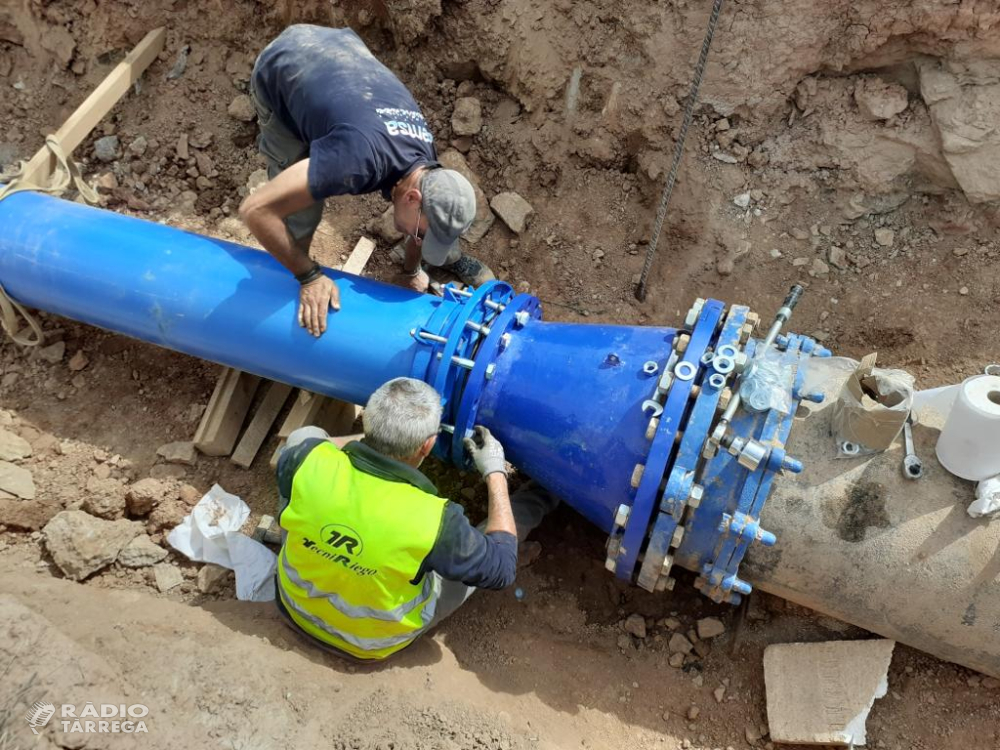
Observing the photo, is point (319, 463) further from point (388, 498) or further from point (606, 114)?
point (606, 114)

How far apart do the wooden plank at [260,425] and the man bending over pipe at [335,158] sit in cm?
83

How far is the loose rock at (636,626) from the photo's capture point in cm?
327

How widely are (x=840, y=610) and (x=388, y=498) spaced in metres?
1.64

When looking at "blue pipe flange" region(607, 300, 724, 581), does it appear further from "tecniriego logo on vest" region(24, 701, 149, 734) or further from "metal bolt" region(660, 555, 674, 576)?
"tecniriego logo on vest" region(24, 701, 149, 734)

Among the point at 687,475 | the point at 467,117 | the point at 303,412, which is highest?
the point at 467,117

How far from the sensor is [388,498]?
2.56m

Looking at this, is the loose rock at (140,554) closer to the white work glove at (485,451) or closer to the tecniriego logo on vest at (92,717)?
the tecniriego logo on vest at (92,717)

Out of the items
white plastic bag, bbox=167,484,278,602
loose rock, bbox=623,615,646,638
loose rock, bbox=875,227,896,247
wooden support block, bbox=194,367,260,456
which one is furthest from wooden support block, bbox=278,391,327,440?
loose rock, bbox=875,227,896,247

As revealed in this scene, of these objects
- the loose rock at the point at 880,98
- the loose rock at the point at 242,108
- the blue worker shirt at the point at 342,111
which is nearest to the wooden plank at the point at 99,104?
the loose rock at the point at 242,108

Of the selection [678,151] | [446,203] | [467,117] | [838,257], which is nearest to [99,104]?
[467,117]

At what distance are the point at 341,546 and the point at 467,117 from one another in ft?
9.08

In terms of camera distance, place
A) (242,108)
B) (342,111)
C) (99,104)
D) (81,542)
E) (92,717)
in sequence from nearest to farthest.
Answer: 1. (92,717)
2. (342,111)
3. (81,542)
4. (99,104)
5. (242,108)

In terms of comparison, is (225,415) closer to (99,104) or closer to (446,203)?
(446,203)

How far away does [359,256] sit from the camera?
13.2 ft
